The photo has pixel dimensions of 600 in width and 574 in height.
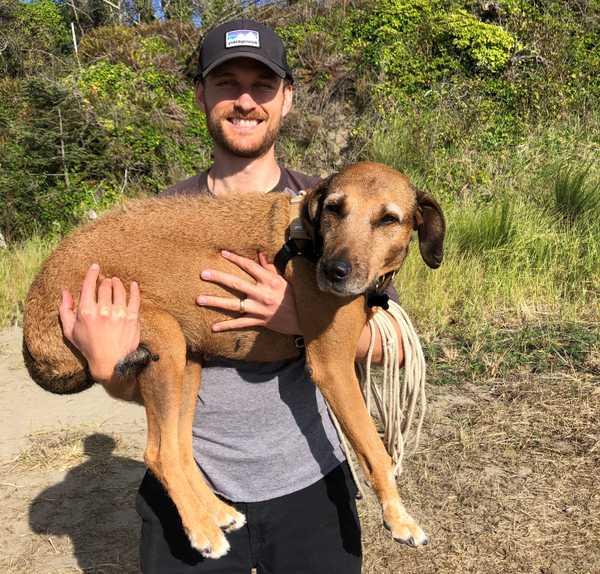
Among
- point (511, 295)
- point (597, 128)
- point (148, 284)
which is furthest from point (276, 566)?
point (597, 128)

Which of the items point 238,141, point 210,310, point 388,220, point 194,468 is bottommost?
point 194,468

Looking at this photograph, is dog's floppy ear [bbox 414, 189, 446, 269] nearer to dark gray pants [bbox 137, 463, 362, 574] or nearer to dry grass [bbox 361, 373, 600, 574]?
dark gray pants [bbox 137, 463, 362, 574]

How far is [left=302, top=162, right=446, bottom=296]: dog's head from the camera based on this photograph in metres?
2.60

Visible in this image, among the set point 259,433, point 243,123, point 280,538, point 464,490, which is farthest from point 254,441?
point 464,490

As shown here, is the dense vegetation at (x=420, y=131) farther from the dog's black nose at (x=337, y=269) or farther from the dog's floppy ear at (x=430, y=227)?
the dog's black nose at (x=337, y=269)

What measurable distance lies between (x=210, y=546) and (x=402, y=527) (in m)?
0.88

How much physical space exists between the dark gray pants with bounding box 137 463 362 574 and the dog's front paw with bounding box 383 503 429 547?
31 cm

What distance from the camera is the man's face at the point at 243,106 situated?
10.4 feet

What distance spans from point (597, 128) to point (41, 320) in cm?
1314

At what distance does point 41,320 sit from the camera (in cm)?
282

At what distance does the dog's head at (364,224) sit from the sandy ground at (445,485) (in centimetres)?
240

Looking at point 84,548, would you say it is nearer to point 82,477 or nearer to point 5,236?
point 82,477

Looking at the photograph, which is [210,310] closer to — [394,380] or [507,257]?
[394,380]

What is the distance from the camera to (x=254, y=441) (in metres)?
2.78
